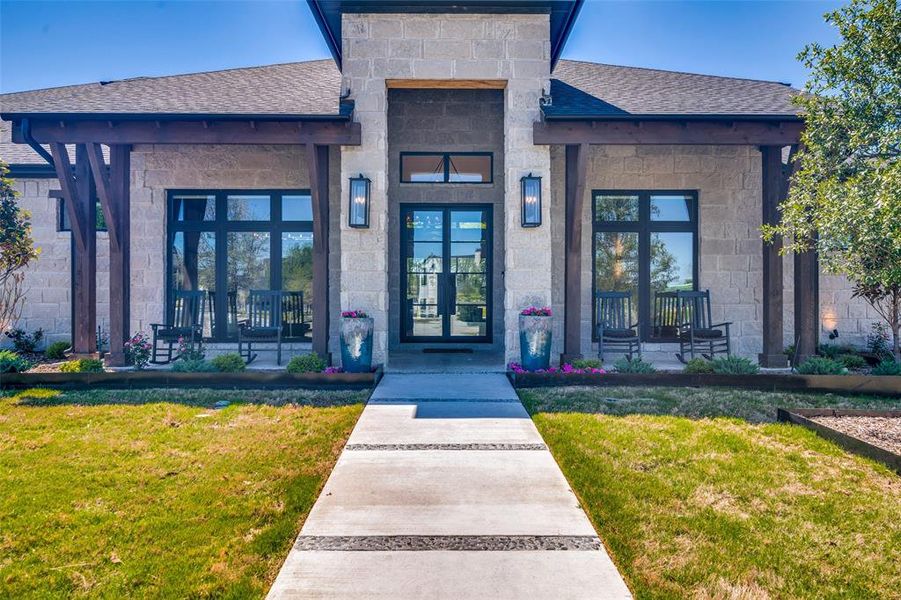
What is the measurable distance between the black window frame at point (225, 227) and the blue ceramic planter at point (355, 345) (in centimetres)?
223

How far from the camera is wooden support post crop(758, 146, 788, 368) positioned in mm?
6422

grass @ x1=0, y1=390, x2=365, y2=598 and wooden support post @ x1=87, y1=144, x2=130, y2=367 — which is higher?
wooden support post @ x1=87, y1=144, x2=130, y2=367

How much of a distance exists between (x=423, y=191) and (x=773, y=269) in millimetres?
4991

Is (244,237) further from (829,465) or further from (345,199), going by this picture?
(829,465)

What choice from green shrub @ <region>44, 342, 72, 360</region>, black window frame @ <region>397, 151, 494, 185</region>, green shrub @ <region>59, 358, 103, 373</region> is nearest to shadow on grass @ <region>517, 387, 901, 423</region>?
black window frame @ <region>397, 151, 494, 185</region>

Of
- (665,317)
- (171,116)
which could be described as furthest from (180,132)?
(665,317)

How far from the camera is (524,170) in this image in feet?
20.9

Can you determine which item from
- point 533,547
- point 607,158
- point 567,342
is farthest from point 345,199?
point 533,547

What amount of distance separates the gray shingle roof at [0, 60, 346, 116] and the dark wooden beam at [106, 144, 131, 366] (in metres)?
0.74

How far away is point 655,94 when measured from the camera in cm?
709

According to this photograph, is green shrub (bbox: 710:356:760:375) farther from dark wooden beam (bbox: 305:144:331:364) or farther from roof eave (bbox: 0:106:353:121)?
roof eave (bbox: 0:106:353:121)

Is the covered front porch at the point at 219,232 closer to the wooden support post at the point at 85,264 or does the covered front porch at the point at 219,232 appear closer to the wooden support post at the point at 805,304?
the wooden support post at the point at 85,264

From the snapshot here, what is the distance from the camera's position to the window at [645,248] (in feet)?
24.5

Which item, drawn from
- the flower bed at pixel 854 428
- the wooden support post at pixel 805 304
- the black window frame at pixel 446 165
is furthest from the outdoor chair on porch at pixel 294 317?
the wooden support post at pixel 805 304
